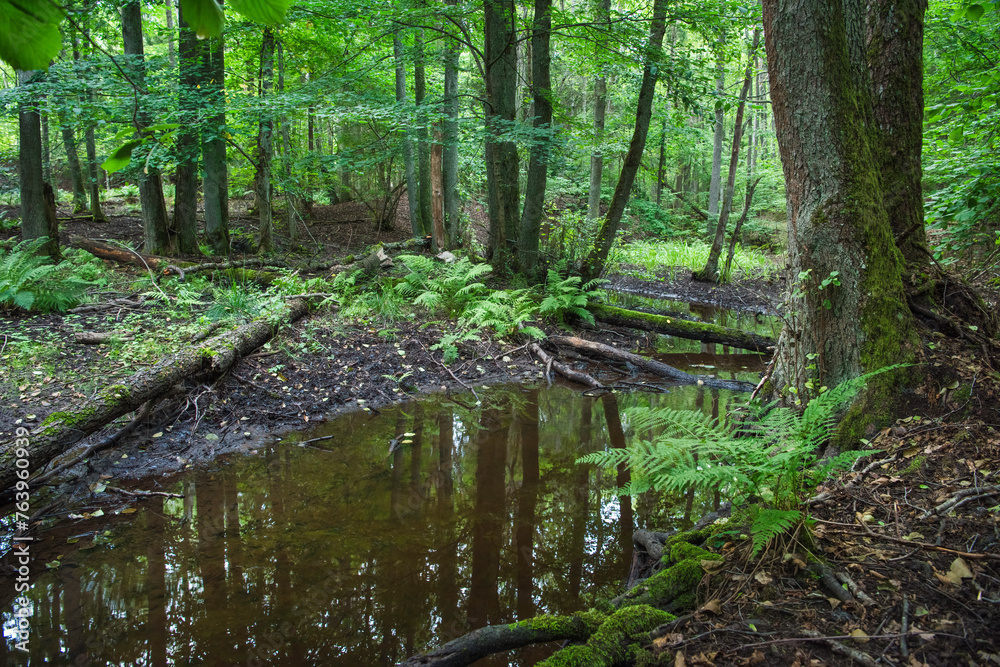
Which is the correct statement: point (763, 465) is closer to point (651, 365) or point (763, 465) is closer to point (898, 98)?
point (898, 98)

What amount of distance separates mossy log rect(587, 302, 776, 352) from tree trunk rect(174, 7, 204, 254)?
6.17 metres

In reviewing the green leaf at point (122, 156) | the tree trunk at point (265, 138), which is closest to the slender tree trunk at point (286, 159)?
the tree trunk at point (265, 138)

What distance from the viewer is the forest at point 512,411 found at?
2.19 meters

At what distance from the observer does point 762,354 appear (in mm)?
7637

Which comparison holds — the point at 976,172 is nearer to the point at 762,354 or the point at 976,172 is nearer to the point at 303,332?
the point at 762,354

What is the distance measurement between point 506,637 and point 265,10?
2.34m

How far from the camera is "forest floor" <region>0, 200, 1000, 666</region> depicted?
6.11ft

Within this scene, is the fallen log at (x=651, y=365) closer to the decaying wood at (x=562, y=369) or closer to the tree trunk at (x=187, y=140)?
the decaying wood at (x=562, y=369)

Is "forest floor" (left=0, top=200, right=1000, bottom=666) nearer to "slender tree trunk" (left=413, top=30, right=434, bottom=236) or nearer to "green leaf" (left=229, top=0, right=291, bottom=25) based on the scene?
"green leaf" (left=229, top=0, right=291, bottom=25)

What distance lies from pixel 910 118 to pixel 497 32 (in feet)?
20.7

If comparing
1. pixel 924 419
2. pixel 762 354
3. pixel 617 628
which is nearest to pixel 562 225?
pixel 762 354

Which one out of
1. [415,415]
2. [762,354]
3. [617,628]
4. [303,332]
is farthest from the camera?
[762,354]

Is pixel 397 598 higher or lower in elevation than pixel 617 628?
lower

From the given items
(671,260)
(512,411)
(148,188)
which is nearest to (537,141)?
(512,411)
